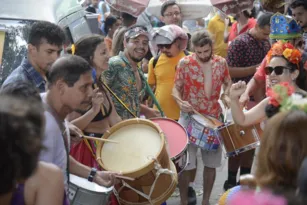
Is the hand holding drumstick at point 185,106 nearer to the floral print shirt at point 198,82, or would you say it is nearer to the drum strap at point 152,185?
the floral print shirt at point 198,82

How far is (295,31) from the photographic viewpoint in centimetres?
570

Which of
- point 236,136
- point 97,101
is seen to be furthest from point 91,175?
point 236,136

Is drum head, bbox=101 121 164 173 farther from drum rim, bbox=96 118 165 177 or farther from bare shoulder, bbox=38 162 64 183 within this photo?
bare shoulder, bbox=38 162 64 183

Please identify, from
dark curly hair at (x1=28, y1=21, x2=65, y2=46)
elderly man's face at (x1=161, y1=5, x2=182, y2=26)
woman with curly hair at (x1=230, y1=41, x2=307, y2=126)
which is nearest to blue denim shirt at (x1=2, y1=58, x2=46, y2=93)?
dark curly hair at (x1=28, y1=21, x2=65, y2=46)

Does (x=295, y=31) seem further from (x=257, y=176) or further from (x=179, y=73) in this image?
(x=257, y=176)

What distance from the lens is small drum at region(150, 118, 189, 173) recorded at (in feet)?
16.3

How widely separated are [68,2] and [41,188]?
4815 millimetres

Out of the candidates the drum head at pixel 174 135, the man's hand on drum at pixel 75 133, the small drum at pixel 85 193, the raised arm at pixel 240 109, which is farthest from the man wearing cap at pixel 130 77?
the small drum at pixel 85 193

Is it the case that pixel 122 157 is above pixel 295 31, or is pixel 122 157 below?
below

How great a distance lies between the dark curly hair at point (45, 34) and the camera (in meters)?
4.72

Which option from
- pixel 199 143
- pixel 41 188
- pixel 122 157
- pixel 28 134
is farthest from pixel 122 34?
pixel 28 134

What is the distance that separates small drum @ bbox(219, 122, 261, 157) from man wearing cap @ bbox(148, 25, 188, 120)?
38.8 inches

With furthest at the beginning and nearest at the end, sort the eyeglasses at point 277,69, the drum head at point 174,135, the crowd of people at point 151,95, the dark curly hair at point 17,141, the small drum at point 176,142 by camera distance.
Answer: the drum head at point 174,135
the small drum at point 176,142
the eyeglasses at point 277,69
the crowd of people at point 151,95
the dark curly hair at point 17,141

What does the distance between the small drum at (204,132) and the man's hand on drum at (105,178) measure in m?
1.88
